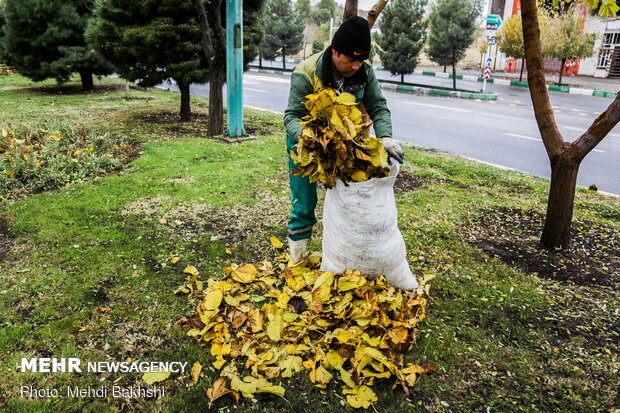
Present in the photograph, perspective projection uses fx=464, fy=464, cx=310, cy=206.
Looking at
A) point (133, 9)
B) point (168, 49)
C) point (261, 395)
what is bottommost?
point (261, 395)

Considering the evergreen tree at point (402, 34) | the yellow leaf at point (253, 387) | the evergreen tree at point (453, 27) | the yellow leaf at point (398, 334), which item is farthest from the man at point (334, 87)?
the evergreen tree at point (453, 27)

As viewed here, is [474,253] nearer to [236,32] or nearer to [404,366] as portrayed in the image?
[404,366]

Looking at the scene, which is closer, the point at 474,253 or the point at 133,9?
the point at 474,253

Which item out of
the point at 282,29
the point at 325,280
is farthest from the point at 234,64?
the point at 282,29

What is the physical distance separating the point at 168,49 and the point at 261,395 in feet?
26.5

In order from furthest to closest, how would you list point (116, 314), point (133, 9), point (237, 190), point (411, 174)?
point (133, 9) → point (411, 174) → point (237, 190) → point (116, 314)

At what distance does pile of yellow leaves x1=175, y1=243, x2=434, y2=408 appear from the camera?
2443mm

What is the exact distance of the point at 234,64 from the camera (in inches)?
318

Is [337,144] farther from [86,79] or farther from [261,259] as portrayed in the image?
[86,79]

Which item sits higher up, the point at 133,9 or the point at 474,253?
the point at 133,9

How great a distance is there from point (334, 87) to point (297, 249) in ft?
4.11

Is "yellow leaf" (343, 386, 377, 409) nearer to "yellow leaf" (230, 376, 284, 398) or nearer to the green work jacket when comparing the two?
"yellow leaf" (230, 376, 284, 398)

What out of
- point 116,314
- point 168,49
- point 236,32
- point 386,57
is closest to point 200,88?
point 386,57

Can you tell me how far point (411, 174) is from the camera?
6461mm
